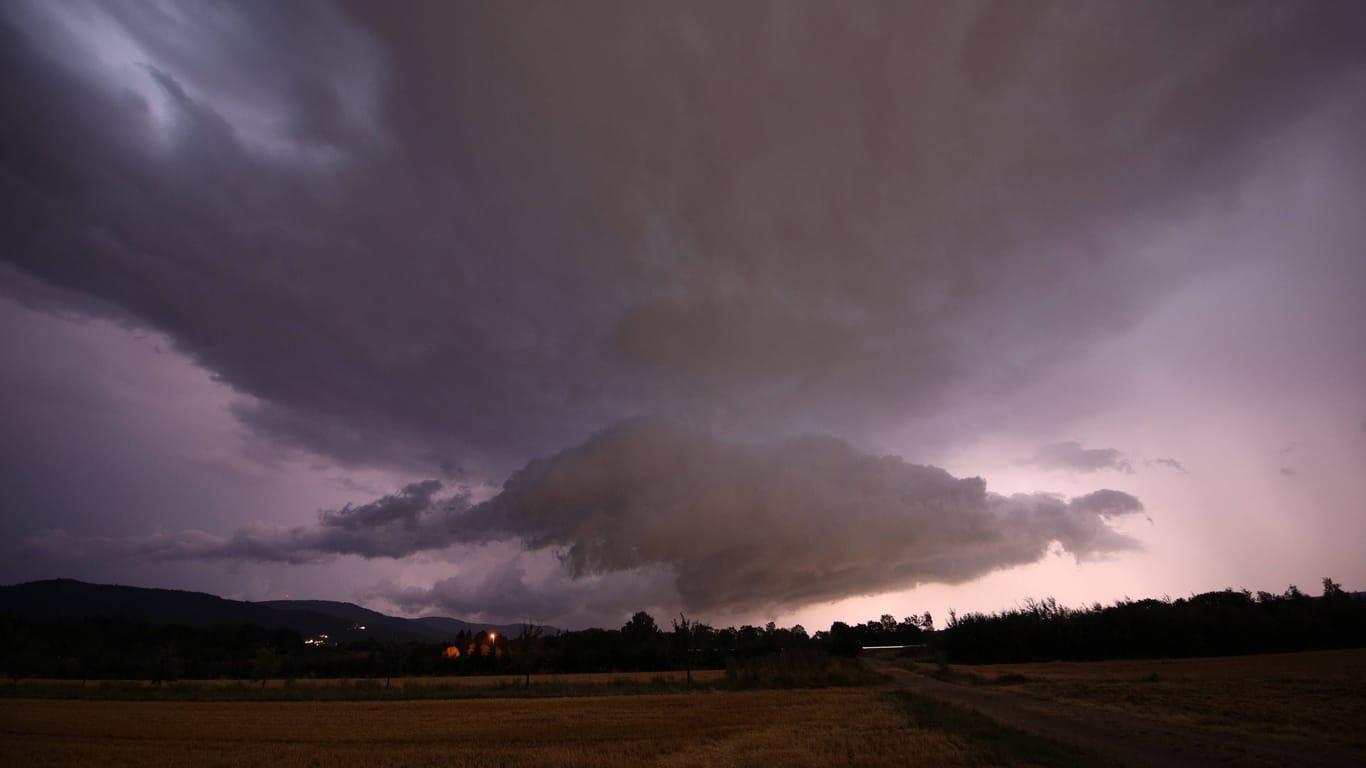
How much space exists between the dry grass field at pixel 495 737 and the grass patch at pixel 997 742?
66 centimetres

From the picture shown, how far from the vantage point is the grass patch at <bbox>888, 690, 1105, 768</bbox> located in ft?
55.3

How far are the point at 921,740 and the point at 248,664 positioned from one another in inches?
4314

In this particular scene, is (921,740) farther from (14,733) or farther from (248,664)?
(248,664)

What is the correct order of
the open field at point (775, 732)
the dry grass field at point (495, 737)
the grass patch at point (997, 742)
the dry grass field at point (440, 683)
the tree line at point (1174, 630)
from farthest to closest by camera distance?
the tree line at point (1174, 630) < the dry grass field at point (440, 683) < the dry grass field at point (495, 737) < the open field at point (775, 732) < the grass patch at point (997, 742)

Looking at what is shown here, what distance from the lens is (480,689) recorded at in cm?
5962

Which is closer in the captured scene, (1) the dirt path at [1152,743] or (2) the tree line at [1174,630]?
(1) the dirt path at [1152,743]

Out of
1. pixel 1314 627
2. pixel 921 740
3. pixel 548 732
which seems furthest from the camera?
pixel 1314 627

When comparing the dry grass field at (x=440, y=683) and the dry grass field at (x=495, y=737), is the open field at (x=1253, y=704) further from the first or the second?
the dry grass field at (x=440, y=683)

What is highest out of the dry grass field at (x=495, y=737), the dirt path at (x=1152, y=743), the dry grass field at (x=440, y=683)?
the dirt path at (x=1152, y=743)

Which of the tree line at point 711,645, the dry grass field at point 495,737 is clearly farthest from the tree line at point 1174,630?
the dry grass field at point 495,737

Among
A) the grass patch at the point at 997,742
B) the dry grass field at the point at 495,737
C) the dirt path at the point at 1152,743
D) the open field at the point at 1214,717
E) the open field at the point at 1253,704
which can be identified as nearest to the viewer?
the dirt path at the point at 1152,743

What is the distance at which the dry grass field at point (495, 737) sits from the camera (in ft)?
62.8

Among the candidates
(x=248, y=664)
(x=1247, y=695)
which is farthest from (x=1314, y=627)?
(x=248, y=664)

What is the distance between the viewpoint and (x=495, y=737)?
969 inches
